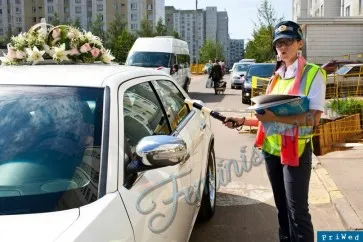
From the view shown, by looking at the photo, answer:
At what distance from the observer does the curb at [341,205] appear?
4.37 meters

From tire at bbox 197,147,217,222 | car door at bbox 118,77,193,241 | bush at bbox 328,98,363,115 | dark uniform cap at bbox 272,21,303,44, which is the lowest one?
tire at bbox 197,147,217,222

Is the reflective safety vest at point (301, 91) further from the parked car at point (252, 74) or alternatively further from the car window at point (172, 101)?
the parked car at point (252, 74)

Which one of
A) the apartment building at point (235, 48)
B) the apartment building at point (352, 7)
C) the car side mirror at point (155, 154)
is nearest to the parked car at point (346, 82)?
the car side mirror at point (155, 154)

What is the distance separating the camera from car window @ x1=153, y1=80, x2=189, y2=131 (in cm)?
357

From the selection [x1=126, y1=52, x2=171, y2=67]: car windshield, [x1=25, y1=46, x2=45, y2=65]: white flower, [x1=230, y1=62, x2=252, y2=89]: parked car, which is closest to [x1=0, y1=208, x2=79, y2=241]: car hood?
[x1=25, y1=46, x2=45, y2=65]: white flower

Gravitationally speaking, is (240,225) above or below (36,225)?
below

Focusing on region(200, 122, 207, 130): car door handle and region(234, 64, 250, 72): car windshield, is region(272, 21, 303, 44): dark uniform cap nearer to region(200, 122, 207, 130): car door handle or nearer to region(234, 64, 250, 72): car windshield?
region(200, 122, 207, 130): car door handle

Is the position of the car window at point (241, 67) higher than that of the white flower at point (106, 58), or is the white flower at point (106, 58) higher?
the white flower at point (106, 58)

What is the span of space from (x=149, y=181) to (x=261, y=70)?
16.6m

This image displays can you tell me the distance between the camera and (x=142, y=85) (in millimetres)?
3189

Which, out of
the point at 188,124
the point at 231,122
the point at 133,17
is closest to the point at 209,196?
the point at 188,124

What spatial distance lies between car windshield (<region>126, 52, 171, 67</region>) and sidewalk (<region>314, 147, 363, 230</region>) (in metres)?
12.5

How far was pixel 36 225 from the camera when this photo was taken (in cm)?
182

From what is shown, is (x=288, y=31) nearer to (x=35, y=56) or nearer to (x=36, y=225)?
(x=36, y=225)
